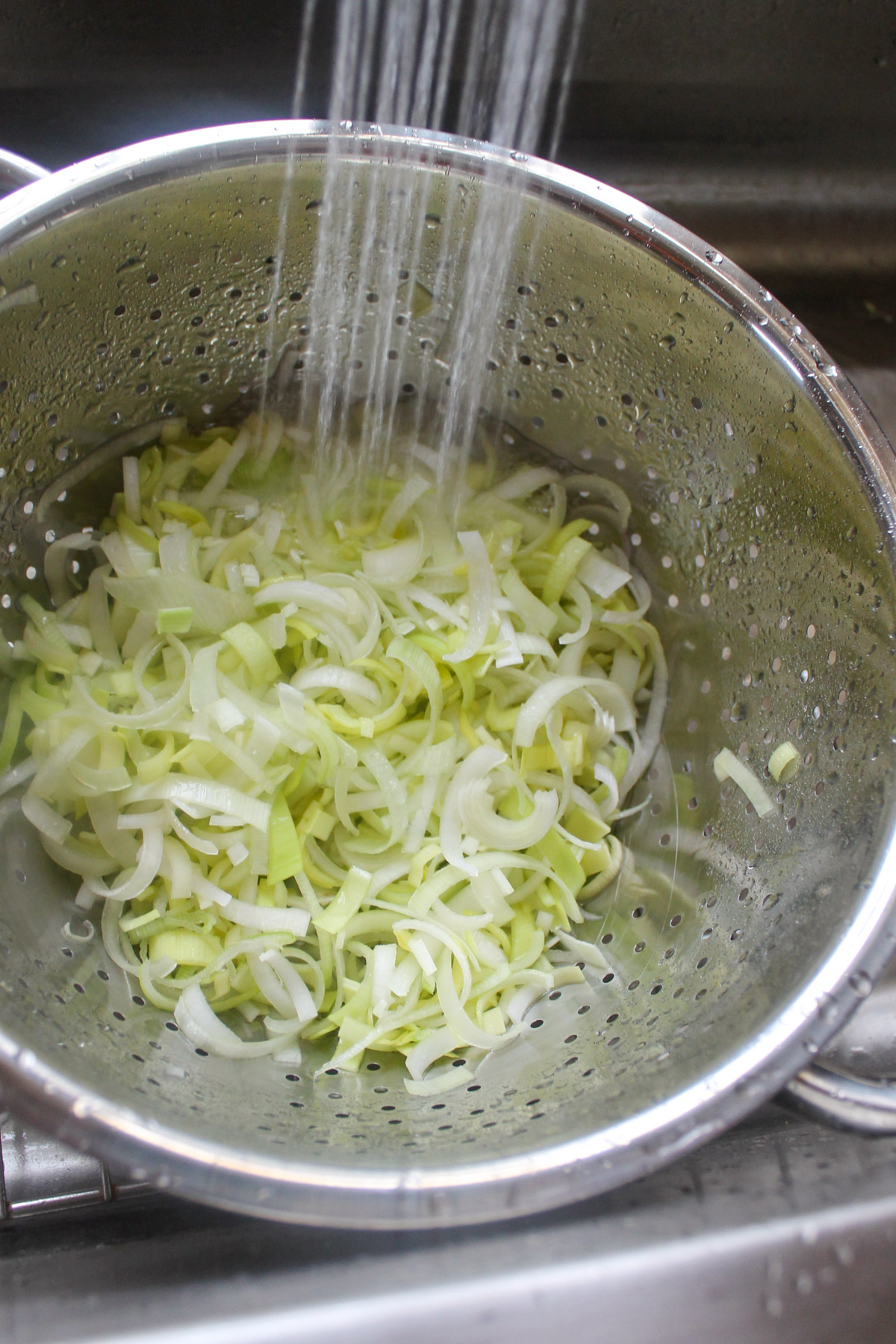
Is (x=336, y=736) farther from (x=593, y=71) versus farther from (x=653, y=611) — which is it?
(x=593, y=71)

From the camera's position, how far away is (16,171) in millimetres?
779

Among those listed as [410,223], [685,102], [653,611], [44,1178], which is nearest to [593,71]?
[685,102]

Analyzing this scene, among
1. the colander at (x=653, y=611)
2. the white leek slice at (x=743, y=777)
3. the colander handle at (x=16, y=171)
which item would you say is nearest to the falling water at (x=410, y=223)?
the colander at (x=653, y=611)

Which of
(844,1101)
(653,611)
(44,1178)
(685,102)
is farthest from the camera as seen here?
(685,102)

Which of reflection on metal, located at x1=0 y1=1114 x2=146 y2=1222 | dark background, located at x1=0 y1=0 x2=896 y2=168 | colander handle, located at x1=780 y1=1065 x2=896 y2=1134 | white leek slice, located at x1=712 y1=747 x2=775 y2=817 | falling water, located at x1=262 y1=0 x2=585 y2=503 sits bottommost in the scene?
reflection on metal, located at x1=0 y1=1114 x2=146 y2=1222

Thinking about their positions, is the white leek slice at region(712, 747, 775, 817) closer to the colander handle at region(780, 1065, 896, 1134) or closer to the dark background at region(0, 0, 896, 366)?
the colander handle at region(780, 1065, 896, 1134)

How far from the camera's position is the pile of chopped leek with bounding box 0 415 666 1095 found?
77 centimetres

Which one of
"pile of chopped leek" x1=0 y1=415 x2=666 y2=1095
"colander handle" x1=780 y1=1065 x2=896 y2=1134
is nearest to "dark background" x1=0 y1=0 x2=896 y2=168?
"pile of chopped leek" x1=0 y1=415 x2=666 y2=1095

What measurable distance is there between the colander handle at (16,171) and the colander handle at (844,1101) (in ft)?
2.90

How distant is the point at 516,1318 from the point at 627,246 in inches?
30.0

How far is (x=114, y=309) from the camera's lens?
2.53ft

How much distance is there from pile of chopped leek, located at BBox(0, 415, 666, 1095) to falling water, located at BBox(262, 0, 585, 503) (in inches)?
2.2

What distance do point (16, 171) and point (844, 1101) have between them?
0.94 metres

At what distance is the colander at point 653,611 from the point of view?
22.3 inches
